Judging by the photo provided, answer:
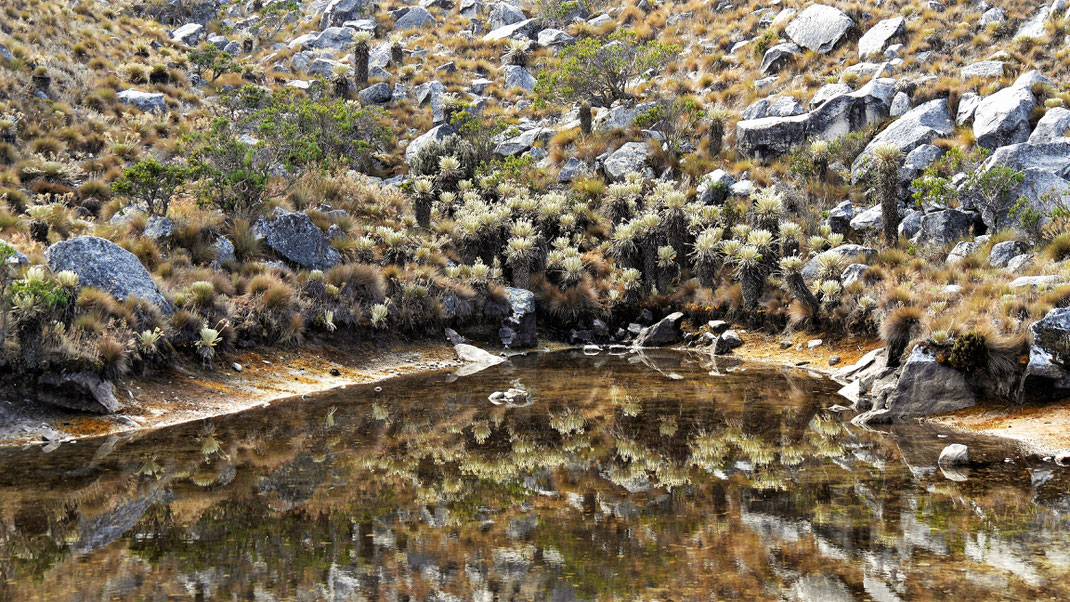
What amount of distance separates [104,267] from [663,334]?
555 inches

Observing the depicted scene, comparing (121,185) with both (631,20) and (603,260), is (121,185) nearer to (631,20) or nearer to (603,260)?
(603,260)

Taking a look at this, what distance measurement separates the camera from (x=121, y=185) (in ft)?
55.0

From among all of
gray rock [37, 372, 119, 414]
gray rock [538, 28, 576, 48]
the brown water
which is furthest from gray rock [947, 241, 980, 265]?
gray rock [538, 28, 576, 48]

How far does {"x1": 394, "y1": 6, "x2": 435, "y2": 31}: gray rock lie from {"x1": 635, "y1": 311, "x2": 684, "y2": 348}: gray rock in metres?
31.1

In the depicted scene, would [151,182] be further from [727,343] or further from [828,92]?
[828,92]

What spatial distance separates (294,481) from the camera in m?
8.06

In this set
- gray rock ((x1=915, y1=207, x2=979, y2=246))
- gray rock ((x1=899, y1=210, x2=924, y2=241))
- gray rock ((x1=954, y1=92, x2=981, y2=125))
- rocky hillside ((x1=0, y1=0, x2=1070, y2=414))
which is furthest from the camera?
gray rock ((x1=954, y1=92, x2=981, y2=125))

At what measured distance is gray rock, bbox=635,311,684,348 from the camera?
20203 mm

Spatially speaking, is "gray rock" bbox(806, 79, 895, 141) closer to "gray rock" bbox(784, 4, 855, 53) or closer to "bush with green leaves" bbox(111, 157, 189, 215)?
"gray rock" bbox(784, 4, 855, 53)

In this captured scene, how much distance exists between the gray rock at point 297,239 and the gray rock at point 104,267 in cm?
455

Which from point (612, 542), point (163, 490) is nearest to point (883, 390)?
point (612, 542)

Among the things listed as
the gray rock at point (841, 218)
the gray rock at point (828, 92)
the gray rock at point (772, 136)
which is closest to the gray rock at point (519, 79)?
the gray rock at point (772, 136)

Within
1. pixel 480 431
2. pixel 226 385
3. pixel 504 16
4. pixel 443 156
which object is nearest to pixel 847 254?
pixel 480 431

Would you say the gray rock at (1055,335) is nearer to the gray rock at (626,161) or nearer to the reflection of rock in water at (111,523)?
the reflection of rock in water at (111,523)
